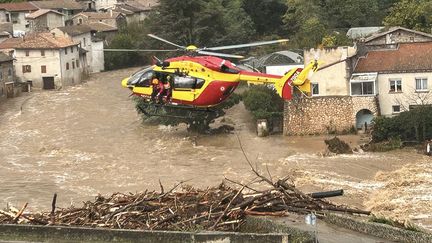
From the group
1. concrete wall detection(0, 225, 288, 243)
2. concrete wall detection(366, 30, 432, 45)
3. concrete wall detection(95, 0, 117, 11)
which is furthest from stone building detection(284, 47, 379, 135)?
concrete wall detection(95, 0, 117, 11)

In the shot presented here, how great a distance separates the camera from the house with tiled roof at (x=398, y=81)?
43531 millimetres

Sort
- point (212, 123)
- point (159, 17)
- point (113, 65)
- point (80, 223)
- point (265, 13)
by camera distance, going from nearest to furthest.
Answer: point (80, 223) < point (212, 123) < point (159, 17) < point (113, 65) < point (265, 13)

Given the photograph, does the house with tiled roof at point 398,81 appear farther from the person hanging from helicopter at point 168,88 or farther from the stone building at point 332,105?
the person hanging from helicopter at point 168,88

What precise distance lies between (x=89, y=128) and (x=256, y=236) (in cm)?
3750

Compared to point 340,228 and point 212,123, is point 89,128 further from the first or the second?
point 340,228

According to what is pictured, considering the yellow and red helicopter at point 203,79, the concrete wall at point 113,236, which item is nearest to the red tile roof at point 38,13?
the yellow and red helicopter at point 203,79

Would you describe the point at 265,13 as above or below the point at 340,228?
above

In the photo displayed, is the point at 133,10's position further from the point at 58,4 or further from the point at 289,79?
the point at 289,79

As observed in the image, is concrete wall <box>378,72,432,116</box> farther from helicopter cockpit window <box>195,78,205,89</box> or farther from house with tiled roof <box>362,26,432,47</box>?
helicopter cockpit window <box>195,78,205,89</box>

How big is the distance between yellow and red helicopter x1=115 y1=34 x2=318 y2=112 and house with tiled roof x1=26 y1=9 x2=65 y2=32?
44.8 metres

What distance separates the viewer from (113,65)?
71.0 meters

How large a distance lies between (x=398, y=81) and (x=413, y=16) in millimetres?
16104

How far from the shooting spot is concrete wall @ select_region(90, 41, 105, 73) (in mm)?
69500

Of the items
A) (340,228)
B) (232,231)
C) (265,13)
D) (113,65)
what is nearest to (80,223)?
(232,231)
